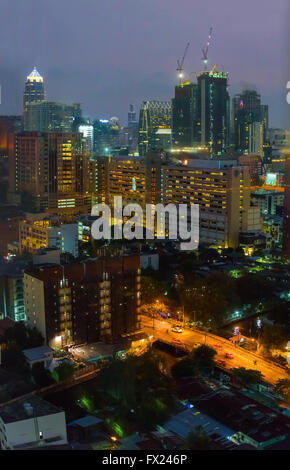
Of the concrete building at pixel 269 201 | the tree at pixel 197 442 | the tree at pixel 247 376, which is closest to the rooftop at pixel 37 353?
the tree at pixel 247 376

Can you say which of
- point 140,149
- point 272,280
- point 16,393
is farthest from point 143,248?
point 140,149

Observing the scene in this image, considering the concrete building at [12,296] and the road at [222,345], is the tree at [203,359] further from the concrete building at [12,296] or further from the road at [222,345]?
the concrete building at [12,296]

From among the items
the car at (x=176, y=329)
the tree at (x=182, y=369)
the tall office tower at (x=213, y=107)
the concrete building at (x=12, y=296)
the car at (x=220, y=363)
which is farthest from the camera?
the tall office tower at (x=213, y=107)

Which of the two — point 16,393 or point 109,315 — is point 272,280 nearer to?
point 109,315

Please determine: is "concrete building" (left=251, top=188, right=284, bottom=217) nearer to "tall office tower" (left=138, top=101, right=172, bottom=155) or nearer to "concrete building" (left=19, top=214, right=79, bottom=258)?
"concrete building" (left=19, top=214, right=79, bottom=258)

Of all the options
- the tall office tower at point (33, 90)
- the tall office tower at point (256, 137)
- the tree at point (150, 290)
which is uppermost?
the tall office tower at point (33, 90)

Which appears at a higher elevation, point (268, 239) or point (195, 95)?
point (195, 95)
